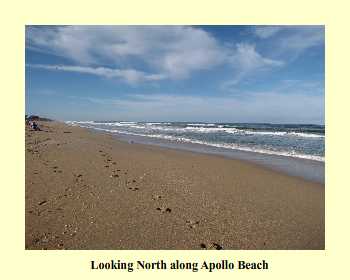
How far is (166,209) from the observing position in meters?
5.57

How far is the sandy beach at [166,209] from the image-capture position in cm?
450

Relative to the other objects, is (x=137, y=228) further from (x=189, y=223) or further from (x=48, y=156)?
(x=48, y=156)

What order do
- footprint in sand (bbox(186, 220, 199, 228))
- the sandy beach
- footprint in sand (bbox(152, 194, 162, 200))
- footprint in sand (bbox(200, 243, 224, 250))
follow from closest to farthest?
footprint in sand (bbox(200, 243, 224, 250))
the sandy beach
footprint in sand (bbox(186, 220, 199, 228))
footprint in sand (bbox(152, 194, 162, 200))

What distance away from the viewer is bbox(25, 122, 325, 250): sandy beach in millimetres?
4504

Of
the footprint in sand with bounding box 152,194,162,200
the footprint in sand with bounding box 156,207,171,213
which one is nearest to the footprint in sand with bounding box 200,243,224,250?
the footprint in sand with bounding box 156,207,171,213

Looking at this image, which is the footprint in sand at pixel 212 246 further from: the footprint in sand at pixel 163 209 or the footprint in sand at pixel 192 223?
the footprint in sand at pixel 163 209

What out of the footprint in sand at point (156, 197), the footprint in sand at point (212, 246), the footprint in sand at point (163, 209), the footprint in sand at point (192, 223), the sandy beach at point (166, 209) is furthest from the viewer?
the footprint in sand at point (156, 197)

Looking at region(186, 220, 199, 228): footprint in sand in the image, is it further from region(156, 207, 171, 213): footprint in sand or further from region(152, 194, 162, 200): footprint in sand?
region(152, 194, 162, 200): footprint in sand

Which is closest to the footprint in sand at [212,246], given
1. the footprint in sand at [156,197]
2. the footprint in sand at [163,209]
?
the footprint in sand at [163,209]

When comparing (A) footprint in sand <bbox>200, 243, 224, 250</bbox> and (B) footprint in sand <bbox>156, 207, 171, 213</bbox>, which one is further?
(B) footprint in sand <bbox>156, 207, 171, 213</bbox>

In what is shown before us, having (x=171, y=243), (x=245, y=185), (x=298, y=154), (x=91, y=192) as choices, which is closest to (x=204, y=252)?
(x=171, y=243)

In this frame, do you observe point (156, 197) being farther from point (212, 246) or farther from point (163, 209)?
point (212, 246)

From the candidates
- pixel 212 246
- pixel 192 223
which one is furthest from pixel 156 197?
pixel 212 246

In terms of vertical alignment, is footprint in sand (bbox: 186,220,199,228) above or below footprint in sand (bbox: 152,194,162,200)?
below
